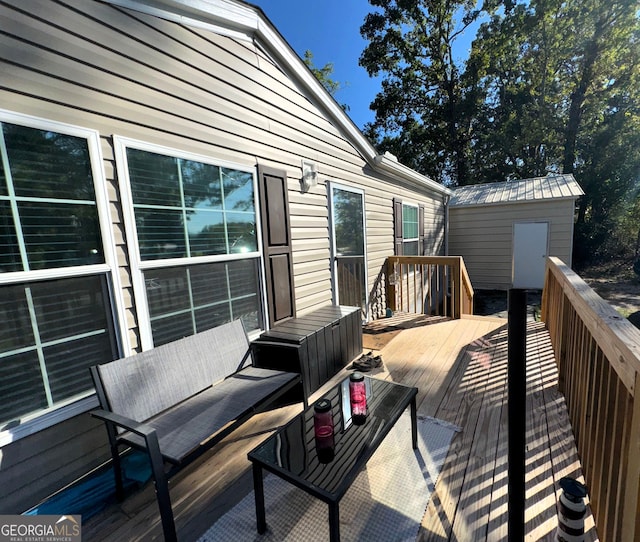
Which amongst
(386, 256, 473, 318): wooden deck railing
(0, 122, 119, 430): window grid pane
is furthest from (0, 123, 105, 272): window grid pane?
(386, 256, 473, 318): wooden deck railing

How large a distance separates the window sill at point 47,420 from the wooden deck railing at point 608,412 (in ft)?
7.94

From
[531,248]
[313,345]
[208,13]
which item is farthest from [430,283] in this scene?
[531,248]

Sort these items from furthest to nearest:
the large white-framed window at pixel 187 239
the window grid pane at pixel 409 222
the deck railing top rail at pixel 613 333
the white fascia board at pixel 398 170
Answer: the window grid pane at pixel 409 222
the white fascia board at pixel 398 170
the large white-framed window at pixel 187 239
the deck railing top rail at pixel 613 333

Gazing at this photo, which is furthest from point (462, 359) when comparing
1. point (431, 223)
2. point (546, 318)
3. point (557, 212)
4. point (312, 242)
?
point (557, 212)

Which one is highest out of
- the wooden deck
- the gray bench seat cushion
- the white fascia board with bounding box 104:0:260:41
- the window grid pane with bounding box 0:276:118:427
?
the white fascia board with bounding box 104:0:260:41

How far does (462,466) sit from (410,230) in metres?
5.41

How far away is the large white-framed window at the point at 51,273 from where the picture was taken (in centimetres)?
154

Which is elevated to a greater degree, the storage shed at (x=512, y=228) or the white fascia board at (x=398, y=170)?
the white fascia board at (x=398, y=170)

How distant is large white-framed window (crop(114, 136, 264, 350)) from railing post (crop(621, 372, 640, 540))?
2.37m

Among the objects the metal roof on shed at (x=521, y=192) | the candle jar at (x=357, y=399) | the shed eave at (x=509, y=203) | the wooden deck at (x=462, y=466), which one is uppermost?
the metal roof on shed at (x=521, y=192)

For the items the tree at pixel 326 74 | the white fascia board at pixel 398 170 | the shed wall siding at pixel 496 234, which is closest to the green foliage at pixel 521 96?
the tree at pixel 326 74

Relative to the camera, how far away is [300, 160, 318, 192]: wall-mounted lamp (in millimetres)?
3486

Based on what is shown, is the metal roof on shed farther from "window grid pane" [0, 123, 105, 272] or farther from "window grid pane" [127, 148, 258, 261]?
"window grid pane" [0, 123, 105, 272]

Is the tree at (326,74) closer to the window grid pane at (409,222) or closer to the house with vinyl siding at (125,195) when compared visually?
the window grid pane at (409,222)
